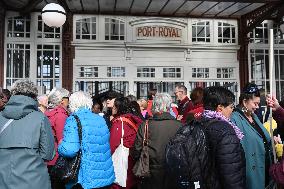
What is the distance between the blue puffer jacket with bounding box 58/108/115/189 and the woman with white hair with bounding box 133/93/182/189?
411mm

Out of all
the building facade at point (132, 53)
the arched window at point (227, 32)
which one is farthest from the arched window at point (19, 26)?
the arched window at point (227, 32)

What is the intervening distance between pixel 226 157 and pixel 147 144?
137cm

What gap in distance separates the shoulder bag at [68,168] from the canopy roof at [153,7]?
6.43 meters

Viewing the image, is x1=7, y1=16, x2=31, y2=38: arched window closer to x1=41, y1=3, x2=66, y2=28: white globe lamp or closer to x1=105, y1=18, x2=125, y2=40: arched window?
x1=105, y1=18, x2=125, y2=40: arched window

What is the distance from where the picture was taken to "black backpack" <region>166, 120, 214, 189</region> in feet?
8.41

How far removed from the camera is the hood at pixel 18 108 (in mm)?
3117

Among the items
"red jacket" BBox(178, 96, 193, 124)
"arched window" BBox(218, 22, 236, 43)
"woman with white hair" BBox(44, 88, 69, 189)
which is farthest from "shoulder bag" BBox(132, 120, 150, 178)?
"arched window" BBox(218, 22, 236, 43)

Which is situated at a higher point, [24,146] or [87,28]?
[87,28]

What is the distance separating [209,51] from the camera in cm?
1079

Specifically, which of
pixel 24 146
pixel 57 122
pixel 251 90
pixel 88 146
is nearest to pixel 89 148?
pixel 88 146

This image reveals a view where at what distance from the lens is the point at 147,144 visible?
12.4ft

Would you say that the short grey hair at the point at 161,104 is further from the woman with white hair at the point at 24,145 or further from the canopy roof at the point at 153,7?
the canopy roof at the point at 153,7

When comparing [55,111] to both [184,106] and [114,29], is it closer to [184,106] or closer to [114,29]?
[184,106]

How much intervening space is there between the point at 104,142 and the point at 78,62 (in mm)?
6838
